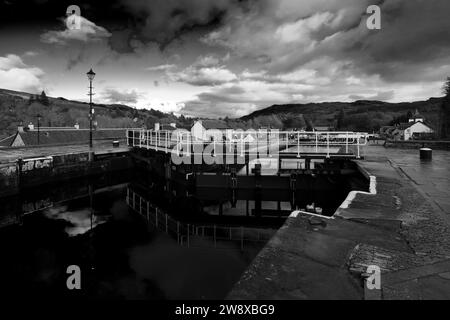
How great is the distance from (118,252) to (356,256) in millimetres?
7873

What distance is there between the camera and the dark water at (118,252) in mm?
7188

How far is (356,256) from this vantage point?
12.7 feet

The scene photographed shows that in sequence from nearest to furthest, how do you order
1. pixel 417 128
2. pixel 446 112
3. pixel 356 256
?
pixel 356 256, pixel 446 112, pixel 417 128

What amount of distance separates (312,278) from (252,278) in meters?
0.69

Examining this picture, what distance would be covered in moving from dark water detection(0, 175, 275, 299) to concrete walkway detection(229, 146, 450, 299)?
139 inches

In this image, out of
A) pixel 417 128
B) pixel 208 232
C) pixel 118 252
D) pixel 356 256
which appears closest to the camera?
pixel 356 256

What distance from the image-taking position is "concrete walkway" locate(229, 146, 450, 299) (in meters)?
3.05

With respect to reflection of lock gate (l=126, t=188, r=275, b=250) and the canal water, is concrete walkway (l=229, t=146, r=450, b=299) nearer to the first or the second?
the canal water

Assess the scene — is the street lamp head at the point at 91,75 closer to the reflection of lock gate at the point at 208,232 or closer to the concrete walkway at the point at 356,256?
the reflection of lock gate at the point at 208,232

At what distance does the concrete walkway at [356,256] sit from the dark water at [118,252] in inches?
139

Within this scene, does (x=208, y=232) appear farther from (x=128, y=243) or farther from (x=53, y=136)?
(x=53, y=136)

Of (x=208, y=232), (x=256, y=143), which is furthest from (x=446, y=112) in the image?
(x=208, y=232)

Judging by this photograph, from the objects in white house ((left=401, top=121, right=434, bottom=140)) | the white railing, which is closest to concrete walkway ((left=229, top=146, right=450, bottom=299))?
the white railing
